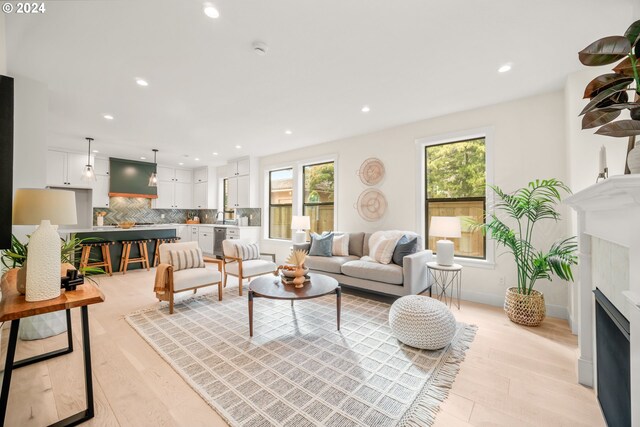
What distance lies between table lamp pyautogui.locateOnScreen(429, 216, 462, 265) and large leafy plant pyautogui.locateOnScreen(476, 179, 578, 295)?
1.14ft

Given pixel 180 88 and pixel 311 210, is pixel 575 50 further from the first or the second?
pixel 311 210

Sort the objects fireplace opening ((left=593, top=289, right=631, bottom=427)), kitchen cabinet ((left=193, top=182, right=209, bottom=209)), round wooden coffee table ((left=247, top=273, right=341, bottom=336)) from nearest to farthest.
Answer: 1. fireplace opening ((left=593, top=289, right=631, bottom=427))
2. round wooden coffee table ((left=247, top=273, right=341, bottom=336))
3. kitchen cabinet ((left=193, top=182, right=209, bottom=209))

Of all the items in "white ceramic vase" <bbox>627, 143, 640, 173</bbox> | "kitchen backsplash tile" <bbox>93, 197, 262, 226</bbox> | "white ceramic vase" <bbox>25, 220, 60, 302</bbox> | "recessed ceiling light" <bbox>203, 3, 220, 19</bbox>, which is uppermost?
"recessed ceiling light" <bbox>203, 3, 220, 19</bbox>

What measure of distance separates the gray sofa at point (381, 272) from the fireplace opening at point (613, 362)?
5.51 feet

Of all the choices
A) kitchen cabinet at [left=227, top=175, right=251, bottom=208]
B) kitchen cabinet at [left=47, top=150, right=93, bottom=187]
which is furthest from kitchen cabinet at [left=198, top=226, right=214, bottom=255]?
kitchen cabinet at [left=47, top=150, right=93, bottom=187]

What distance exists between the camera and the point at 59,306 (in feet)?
4.83

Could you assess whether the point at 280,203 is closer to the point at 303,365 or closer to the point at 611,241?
the point at 303,365

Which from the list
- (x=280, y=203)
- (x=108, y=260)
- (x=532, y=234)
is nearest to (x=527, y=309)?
(x=532, y=234)

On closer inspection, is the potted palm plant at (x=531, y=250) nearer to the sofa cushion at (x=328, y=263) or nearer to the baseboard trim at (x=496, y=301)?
the baseboard trim at (x=496, y=301)

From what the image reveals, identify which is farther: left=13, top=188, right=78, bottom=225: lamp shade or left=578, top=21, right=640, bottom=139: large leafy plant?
left=13, top=188, right=78, bottom=225: lamp shade

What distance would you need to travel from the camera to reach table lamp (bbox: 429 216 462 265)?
3340 mm

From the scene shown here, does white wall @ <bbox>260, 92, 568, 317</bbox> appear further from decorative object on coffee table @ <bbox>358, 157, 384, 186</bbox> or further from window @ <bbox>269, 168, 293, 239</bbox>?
window @ <bbox>269, 168, 293, 239</bbox>

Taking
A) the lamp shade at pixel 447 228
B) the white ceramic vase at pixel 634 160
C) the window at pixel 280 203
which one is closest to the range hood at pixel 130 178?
the window at pixel 280 203

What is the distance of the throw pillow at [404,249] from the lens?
361 centimetres
